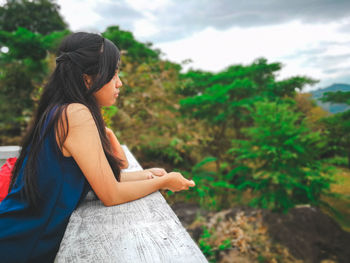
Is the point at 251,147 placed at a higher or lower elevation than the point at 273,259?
higher

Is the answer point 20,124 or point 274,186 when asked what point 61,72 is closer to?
point 274,186

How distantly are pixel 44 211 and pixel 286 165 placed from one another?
4594 mm

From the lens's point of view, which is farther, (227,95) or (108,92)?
(227,95)

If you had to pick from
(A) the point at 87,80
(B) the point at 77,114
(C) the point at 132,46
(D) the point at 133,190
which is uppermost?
(C) the point at 132,46

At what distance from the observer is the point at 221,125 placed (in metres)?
7.10

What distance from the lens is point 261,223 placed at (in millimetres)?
4375

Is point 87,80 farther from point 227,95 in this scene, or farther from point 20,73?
point 20,73

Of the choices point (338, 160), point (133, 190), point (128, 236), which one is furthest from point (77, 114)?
point (338, 160)

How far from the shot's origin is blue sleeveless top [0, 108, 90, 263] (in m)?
1.02

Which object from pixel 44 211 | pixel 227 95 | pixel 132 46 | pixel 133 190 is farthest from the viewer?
pixel 132 46

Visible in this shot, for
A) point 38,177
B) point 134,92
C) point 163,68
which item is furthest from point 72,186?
point 163,68

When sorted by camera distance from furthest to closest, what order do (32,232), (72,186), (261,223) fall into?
(261,223)
(72,186)
(32,232)

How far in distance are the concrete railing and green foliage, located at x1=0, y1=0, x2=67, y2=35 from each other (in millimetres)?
19871

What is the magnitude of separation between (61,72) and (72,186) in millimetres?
607
